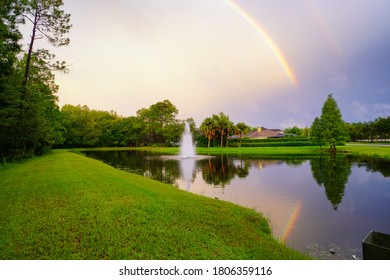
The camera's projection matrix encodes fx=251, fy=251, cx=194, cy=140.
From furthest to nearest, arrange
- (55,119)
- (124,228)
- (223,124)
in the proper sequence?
(223,124)
(55,119)
(124,228)

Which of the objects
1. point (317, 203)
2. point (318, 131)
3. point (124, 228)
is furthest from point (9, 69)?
point (318, 131)

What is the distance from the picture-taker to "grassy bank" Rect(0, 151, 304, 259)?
5.65 metres

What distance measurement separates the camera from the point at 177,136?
262ft

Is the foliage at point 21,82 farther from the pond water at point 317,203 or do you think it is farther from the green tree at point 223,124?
the green tree at point 223,124

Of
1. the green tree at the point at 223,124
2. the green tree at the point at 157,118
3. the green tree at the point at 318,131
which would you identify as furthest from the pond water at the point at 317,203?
the green tree at the point at 157,118

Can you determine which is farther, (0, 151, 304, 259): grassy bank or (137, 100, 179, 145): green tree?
(137, 100, 179, 145): green tree

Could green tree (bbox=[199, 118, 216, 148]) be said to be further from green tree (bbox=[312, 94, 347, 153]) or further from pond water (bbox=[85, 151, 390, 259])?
pond water (bbox=[85, 151, 390, 259])

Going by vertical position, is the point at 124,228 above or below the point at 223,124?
below

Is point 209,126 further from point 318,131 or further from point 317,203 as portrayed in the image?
point 317,203

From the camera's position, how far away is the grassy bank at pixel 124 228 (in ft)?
18.5

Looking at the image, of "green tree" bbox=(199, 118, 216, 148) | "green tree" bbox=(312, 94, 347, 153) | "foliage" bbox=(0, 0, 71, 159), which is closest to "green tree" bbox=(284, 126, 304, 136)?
"green tree" bbox=(199, 118, 216, 148)

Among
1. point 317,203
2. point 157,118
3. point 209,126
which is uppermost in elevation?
point 157,118

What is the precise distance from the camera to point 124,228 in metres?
6.73
